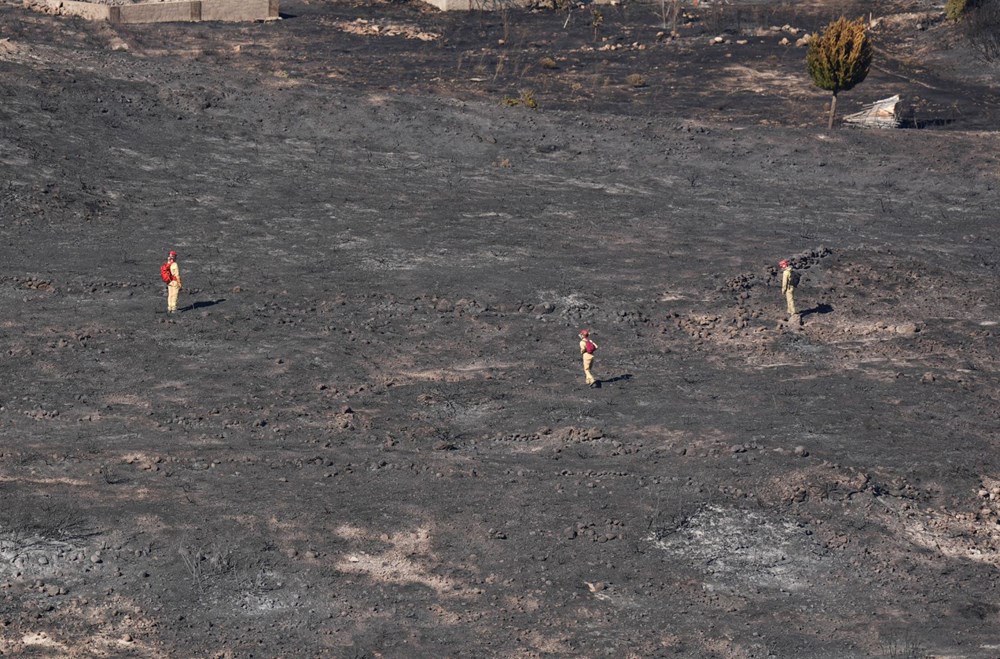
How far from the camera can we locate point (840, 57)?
38094mm

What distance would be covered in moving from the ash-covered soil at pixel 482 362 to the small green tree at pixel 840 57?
2.09 metres

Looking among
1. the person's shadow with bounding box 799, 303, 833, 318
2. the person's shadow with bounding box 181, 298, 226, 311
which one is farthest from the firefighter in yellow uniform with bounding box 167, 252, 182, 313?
the person's shadow with bounding box 799, 303, 833, 318

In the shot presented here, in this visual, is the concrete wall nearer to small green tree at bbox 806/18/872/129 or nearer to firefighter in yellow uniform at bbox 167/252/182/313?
small green tree at bbox 806/18/872/129

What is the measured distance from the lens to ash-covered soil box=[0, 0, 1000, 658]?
55.0 ft

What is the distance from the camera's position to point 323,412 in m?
21.7

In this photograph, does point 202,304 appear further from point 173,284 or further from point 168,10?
point 168,10

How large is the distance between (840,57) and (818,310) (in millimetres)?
14125

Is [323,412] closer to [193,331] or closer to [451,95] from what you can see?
[193,331]

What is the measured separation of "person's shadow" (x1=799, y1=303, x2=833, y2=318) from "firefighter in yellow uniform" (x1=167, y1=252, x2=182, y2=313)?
1302cm

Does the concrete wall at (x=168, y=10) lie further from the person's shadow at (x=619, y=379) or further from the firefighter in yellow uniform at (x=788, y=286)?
the person's shadow at (x=619, y=379)

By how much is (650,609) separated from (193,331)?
1204 cm

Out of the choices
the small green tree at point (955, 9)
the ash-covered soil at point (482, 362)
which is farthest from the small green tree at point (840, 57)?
the small green tree at point (955, 9)

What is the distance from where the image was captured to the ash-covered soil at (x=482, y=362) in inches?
660

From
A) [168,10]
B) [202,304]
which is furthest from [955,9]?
[202,304]
